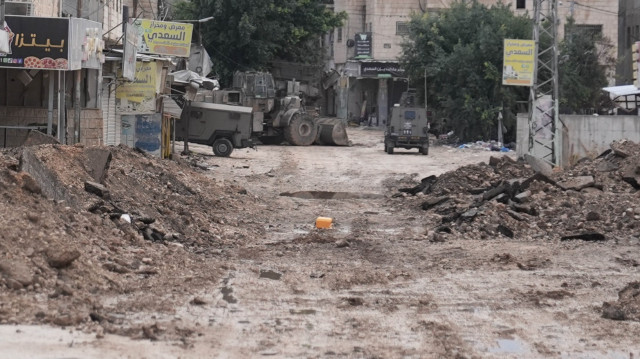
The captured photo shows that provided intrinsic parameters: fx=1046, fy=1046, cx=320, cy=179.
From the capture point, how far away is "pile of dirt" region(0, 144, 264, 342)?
892cm

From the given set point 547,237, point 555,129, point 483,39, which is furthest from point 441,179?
point 483,39

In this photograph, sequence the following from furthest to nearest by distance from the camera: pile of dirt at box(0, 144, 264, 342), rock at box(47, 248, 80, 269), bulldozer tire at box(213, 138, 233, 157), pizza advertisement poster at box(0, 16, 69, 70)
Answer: bulldozer tire at box(213, 138, 233, 157) → pizza advertisement poster at box(0, 16, 69, 70) → rock at box(47, 248, 80, 269) → pile of dirt at box(0, 144, 264, 342)

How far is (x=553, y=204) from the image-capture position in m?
19.4

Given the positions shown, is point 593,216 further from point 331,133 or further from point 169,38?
point 331,133

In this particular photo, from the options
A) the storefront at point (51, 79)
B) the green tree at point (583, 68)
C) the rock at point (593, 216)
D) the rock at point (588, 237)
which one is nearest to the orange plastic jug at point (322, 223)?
the rock at point (588, 237)

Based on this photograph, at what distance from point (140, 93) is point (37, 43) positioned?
7522 mm

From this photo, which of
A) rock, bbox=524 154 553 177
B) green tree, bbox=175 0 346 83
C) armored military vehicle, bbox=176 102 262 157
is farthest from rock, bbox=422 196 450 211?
green tree, bbox=175 0 346 83

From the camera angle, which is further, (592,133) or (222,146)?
(222,146)

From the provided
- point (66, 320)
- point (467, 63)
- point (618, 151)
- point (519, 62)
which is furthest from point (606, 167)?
point (467, 63)

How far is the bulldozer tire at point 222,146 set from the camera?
3900cm

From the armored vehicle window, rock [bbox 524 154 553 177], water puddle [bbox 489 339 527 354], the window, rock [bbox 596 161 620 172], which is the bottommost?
water puddle [bbox 489 339 527 354]

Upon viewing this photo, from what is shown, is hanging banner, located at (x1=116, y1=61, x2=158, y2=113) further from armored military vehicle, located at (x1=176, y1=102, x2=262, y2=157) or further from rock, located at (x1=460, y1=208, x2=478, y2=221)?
rock, located at (x1=460, y1=208, x2=478, y2=221)

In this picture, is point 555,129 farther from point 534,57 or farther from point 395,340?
point 395,340

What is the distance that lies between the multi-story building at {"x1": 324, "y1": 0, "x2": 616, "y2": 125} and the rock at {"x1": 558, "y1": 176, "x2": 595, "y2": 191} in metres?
40.0
